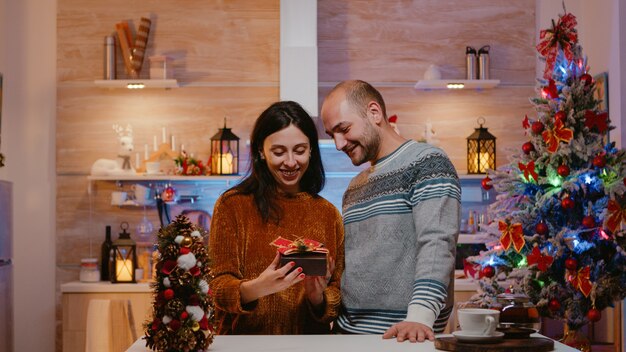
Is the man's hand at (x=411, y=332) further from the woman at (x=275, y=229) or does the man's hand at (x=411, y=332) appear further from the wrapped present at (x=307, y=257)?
the woman at (x=275, y=229)

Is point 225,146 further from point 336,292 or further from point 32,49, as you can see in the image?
point 336,292

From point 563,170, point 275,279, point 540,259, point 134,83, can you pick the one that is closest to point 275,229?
point 275,279

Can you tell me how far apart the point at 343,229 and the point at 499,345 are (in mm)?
1011

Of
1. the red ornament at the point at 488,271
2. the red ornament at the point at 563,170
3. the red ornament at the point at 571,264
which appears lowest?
the red ornament at the point at 488,271

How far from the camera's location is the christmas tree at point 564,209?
15.0 feet

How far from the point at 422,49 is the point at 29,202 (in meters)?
2.90

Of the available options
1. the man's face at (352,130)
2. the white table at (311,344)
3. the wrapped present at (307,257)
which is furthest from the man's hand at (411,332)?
the man's face at (352,130)

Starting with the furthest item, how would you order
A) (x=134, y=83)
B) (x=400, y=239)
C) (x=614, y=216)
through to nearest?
1. (x=134, y=83)
2. (x=614, y=216)
3. (x=400, y=239)

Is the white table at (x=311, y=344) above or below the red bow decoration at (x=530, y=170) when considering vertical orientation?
below

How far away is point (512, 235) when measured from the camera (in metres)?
4.71

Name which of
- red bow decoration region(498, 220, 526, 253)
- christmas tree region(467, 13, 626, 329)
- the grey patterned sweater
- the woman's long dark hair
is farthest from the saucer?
red bow decoration region(498, 220, 526, 253)

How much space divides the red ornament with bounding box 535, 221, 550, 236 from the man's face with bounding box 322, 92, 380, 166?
2202 mm

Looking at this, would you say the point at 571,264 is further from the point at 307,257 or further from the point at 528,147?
the point at 307,257

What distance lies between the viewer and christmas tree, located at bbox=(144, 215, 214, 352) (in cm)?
205
